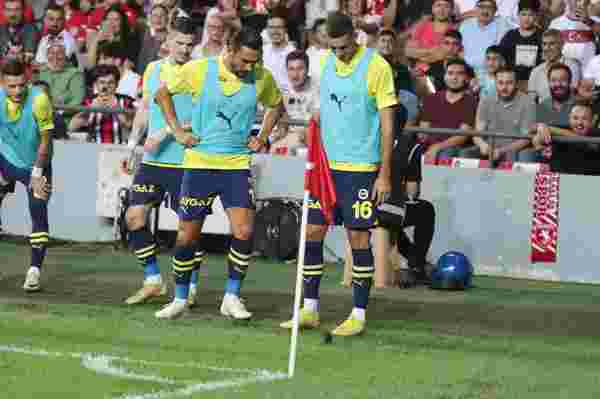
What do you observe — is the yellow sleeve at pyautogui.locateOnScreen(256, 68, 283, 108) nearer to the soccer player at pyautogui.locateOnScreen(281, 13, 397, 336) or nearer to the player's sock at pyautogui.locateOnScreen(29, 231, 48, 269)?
the soccer player at pyautogui.locateOnScreen(281, 13, 397, 336)

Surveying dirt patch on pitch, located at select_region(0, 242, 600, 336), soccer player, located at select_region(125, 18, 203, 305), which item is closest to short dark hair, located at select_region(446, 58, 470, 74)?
dirt patch on pitch, located at select_region(0, 242, 600, 336)

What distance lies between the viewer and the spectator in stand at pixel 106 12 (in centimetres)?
2077

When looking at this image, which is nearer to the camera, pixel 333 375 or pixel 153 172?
pixel 333 375

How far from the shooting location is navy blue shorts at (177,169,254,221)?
11719 mm

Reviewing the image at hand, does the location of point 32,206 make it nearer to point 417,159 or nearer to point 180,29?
point 180,29

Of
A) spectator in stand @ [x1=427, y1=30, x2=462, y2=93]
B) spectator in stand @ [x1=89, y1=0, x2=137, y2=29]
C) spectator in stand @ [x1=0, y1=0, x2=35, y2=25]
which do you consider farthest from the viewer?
spectator in stand @ [x1=0, y1=0, x2=35, y2=25]

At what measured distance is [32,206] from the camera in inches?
530

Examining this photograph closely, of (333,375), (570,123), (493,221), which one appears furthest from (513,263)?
(333,375)

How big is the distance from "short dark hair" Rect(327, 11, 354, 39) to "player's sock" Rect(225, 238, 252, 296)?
1.94m

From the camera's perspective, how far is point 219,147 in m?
11.7

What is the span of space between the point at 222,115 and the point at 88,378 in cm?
315

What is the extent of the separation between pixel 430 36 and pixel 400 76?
1.73 m

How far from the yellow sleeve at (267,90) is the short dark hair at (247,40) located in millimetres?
467

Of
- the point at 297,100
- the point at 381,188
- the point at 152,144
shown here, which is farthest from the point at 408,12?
the point at 381,188
